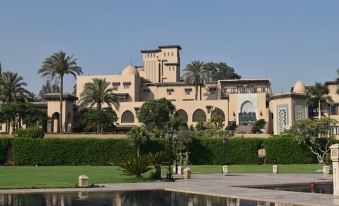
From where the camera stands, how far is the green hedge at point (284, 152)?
64.4 m

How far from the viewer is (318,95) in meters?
88.5

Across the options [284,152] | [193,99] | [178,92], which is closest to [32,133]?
[284,152]

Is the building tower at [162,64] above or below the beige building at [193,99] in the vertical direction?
above

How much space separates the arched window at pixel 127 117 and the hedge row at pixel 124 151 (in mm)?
49306

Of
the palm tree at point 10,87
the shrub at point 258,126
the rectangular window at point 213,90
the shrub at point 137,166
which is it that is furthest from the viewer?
the rectangular window at point 213,90

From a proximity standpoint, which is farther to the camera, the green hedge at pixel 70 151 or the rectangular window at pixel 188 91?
the rectangular window at pixel 188 91

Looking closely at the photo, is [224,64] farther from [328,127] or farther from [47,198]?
[47,198]

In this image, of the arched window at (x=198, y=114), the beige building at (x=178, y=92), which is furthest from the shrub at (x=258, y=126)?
the arched window at (x=198, y=114)

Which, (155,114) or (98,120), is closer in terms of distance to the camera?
(98,120)

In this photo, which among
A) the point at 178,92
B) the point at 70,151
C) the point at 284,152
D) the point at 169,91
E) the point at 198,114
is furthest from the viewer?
the point at 169,91

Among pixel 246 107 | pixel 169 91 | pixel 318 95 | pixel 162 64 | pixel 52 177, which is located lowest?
pixel 52 177

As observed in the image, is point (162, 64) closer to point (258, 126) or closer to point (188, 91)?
point (188, 91)

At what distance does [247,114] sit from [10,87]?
46.7 metres

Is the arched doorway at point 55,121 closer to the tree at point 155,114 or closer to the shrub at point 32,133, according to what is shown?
the tree at point 155,114
